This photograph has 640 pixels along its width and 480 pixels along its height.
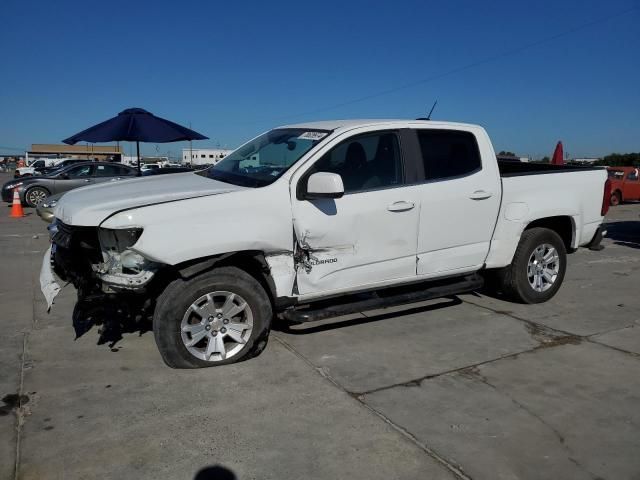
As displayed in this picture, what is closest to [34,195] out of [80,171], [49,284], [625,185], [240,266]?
[80,171]

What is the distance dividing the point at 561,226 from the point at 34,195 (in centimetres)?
1603

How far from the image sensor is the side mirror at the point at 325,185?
409 cm

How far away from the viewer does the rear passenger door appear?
16.1ft

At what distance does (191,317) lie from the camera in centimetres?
407

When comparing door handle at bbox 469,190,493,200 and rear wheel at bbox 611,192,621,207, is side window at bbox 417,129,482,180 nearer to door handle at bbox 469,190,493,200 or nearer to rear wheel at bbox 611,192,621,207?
door handle at bbox 469,190,493,200

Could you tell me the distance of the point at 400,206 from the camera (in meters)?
4.68

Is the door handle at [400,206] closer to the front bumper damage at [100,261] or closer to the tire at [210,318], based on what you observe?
the tire at [210,318]

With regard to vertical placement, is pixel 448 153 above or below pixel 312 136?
below

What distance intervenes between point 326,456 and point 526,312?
3476mm

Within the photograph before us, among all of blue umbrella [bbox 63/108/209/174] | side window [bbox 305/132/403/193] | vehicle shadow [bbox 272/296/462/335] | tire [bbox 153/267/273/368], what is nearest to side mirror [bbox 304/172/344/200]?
side window [bbox 305/132/403/193]

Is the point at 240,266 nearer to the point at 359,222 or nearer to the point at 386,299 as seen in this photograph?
the point at 359,222

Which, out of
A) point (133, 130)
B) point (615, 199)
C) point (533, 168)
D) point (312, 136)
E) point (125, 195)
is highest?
point (133, 130)

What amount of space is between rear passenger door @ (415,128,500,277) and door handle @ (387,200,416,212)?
0.14 meters

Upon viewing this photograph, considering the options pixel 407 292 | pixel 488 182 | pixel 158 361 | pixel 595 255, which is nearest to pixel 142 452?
pixel 158 361
